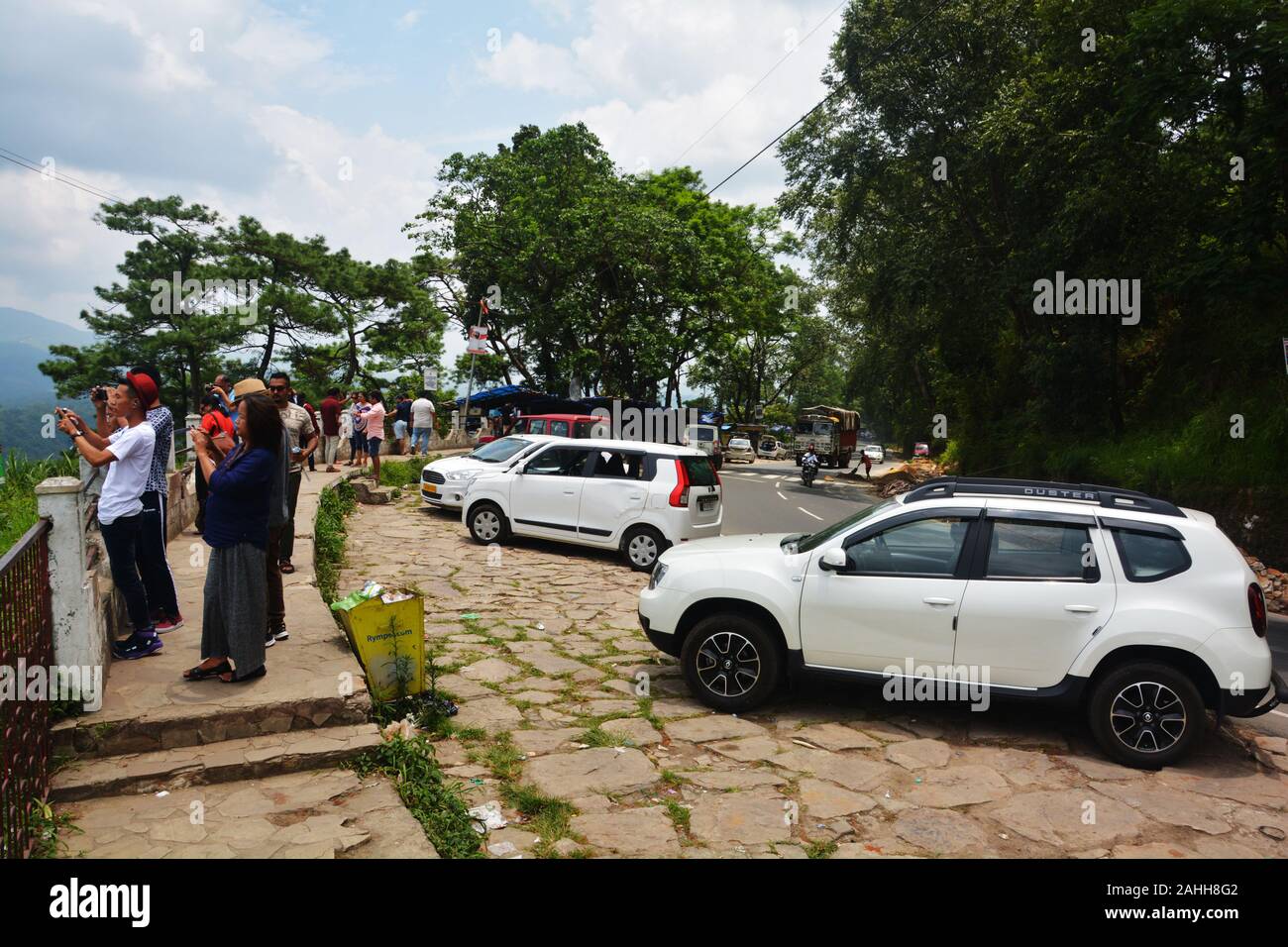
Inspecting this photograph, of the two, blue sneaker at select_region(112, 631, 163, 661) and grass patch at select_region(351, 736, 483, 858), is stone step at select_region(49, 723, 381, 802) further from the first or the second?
blue sneaker at select_region(112, 631, 163, 661)

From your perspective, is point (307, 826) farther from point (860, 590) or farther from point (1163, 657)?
point (1163, 657)

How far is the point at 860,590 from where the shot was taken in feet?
19.6

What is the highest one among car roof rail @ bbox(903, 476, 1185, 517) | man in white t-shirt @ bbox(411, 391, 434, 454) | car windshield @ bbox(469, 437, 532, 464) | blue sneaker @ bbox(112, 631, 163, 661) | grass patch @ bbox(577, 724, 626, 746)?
man in white t-shirt @ bbox(411, 391, 434, 454)

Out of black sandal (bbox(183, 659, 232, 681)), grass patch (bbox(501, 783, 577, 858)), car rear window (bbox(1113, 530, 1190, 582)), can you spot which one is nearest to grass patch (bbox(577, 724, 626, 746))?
grass patch (bbox(501, 783, 577, 858))

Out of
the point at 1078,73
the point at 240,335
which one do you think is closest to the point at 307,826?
the point at 1078,73

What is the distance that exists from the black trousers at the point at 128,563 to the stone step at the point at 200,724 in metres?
0.93

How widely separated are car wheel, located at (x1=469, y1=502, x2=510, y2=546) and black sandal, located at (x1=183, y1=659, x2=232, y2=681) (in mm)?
7508

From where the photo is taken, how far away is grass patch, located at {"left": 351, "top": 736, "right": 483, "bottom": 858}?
4.21 metres

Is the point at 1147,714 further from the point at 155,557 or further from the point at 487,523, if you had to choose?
the point at 487,523

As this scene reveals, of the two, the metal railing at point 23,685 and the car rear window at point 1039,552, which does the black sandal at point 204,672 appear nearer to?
the metal railing at point 23,685

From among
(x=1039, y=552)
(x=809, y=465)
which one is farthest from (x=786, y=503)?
(x=1039, y=552)

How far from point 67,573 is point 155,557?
53.0 inches

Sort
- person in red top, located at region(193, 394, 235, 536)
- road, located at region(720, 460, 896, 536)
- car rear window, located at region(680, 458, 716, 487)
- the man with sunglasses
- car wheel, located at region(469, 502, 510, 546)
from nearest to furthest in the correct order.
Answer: person in red top, located at region(193, 394, 235, 536), the man with sunglasses, car rear window, located at region(680, 458, 716, 487), car wheel, located at region(469, 502, 510, 546), road, located at region(720, 460, 896, 536)
